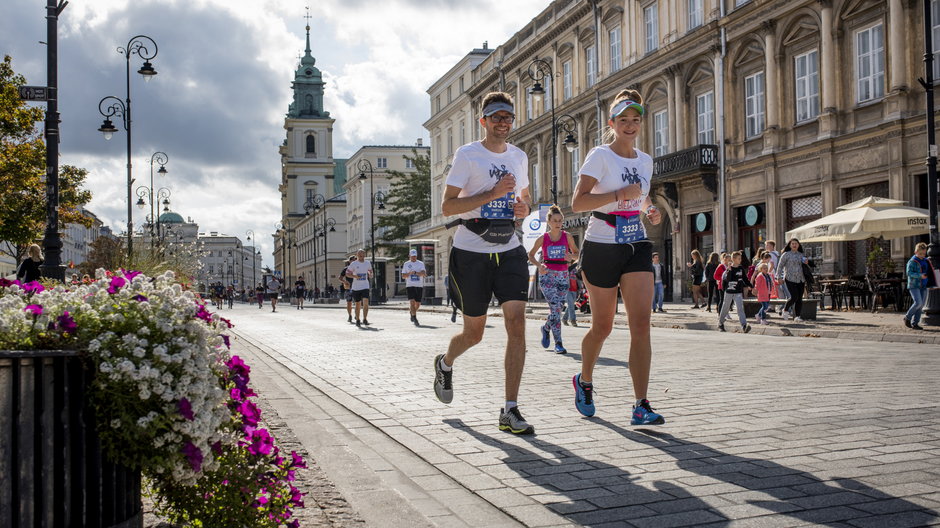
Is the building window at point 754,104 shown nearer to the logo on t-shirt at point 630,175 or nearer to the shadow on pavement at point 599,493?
the logo on t-shirt at point 630,175

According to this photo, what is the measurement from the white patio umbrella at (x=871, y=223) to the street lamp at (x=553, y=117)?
1050 cm

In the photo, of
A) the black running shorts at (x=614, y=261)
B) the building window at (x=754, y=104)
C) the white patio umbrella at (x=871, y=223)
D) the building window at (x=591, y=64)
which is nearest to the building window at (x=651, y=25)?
the building window at (x=591, y=64)

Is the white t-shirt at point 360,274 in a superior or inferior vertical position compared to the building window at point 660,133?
inferior

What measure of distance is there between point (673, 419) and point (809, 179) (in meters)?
22.8

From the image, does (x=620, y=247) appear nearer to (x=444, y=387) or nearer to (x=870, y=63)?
(x=444, y=387)

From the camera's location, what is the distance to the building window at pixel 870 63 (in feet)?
78.7

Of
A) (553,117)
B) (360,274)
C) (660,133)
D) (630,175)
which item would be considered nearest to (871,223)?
(360,274)

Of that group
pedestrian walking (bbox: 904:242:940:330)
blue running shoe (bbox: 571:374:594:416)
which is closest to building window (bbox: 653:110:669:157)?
pedestrian walking (bbox: 904:242:940:330)

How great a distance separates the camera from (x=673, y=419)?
5891mm

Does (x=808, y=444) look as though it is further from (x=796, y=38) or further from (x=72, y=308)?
(x=796, y=38)

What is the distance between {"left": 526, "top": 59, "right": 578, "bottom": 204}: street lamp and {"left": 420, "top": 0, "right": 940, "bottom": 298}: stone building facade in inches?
13.8

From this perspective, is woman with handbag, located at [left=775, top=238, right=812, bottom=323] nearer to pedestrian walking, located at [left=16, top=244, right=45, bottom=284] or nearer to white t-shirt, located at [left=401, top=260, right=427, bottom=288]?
white t-shirt, located at [left=401, top=260, right=427, bottom=288]

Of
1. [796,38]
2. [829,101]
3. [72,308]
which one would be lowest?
[72,308]

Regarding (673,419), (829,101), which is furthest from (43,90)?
(829,101)
